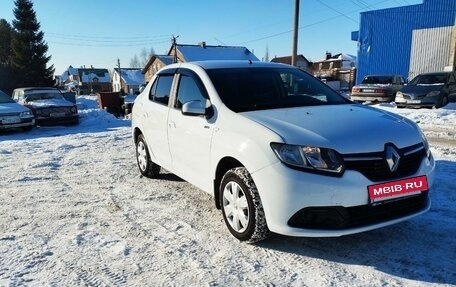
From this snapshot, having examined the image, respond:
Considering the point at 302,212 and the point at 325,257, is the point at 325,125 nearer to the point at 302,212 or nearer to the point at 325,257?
the point at 302,212

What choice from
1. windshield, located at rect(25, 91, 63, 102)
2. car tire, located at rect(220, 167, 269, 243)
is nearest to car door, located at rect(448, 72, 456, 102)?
car tire, located at rect(220, 167, 269, 243)

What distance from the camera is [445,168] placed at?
5.97 meters

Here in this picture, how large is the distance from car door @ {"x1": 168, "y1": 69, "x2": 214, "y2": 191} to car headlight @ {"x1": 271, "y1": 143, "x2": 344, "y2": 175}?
3.40 ft

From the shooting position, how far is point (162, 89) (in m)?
5.52

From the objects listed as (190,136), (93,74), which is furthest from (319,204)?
(93,74)

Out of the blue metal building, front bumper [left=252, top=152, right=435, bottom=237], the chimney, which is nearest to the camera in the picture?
front bumper [left=252, top=152, right=435, bottom=237]

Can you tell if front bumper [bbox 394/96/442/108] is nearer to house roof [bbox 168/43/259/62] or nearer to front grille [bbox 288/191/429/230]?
front grille [bbox 288/191/429/230]

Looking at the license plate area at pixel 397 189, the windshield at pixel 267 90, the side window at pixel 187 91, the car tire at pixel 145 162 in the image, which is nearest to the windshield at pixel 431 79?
the windshield at pixel 267 90

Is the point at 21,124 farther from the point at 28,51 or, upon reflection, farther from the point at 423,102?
the point at 28,51

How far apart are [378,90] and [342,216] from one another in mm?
16880

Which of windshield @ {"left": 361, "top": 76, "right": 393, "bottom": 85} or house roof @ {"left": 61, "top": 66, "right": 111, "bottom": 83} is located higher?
house roof @ {"left": 61, "top": 66, "right": 111, "bottom": 83}

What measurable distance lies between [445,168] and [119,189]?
187 inches

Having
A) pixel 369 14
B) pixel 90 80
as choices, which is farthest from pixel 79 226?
pixel 90 80

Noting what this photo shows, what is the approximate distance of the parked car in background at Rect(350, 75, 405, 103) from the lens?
18672 millimetres
